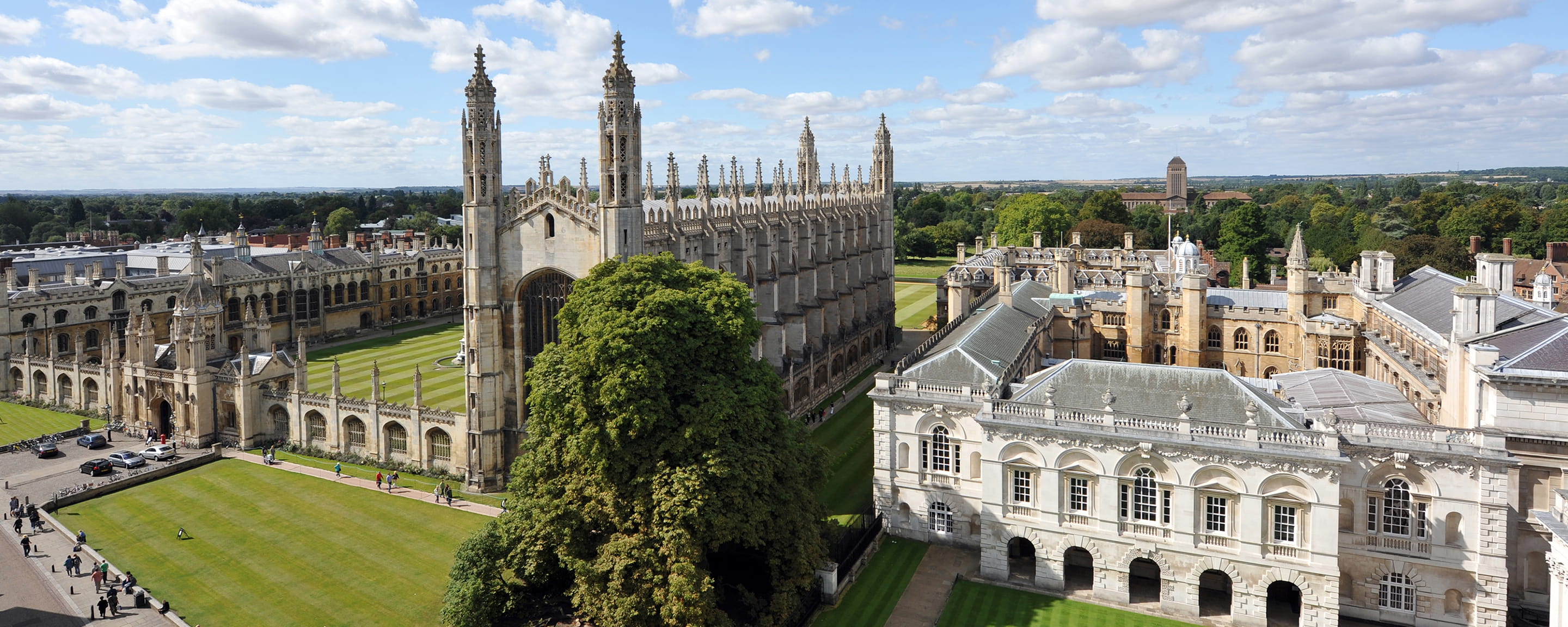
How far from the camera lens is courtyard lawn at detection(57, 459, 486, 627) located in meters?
27.6

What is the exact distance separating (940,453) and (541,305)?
58.4 feet

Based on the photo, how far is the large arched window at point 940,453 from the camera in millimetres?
31031

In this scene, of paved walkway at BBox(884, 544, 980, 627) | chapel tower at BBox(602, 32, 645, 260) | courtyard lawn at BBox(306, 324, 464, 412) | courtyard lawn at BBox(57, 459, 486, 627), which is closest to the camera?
paved walkway at BBox(884, 544, 980, 627)

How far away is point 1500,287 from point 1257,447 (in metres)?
20.7

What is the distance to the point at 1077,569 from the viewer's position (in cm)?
2980

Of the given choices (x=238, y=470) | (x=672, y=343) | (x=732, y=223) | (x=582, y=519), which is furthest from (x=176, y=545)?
(x=732, y=223)

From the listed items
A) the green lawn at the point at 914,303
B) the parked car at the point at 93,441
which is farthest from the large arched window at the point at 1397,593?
the parked car at the point at 93,441

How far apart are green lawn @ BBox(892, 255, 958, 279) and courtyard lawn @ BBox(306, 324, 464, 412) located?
57.9 m

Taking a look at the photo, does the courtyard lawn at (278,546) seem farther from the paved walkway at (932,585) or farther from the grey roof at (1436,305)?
the grey roof at (1436,305)

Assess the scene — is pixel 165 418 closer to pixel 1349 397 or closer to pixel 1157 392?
pixel 1157 392

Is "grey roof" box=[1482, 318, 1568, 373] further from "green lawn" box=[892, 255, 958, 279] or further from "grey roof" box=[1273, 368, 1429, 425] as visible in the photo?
"green lawn" box=[892, 255, 958, 279]

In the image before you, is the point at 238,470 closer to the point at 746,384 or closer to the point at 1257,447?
the point at 746,384

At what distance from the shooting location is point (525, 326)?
38188 mm

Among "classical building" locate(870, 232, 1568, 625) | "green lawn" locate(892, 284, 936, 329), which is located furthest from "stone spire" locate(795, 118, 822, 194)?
"classical building" locate(870, 232, 1568, 625)
